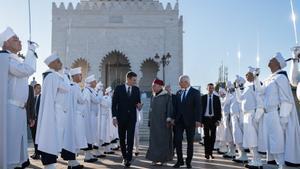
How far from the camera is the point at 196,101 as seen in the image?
9492 millimetres

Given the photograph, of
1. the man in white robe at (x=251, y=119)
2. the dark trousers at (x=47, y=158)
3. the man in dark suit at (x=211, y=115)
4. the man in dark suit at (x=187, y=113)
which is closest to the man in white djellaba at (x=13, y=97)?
the dark trousers at (x=47, y=158)

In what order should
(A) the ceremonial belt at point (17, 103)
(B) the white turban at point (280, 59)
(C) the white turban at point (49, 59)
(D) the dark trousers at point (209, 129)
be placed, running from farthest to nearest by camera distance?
(D) the dark trousers at point (209, 129) < (B) the white turban at point (280, 59) < (C) the white turban at point (49, 59) < (A) the ceremonial belt at point (17, 103)

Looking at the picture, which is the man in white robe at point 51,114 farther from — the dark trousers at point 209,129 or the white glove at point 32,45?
the dark trousers at point 209,129

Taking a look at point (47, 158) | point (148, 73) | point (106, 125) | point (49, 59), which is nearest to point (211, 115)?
point (106, 125)

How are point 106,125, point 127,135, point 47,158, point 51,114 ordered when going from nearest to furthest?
1. point 47,158
2. point 51,114
3. point 127,135
4. point 106,125

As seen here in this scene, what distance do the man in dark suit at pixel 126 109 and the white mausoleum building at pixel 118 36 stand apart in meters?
28.7

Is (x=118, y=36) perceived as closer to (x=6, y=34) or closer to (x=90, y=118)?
(x=90, y=118)

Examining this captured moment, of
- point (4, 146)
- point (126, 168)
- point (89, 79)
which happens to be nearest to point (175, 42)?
point (89, 79)

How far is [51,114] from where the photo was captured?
6.77 metres

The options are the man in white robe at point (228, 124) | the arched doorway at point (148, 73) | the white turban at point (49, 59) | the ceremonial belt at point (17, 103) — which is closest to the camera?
the ceremonial belt at point (17, 103)

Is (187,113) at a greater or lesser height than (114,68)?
lesser

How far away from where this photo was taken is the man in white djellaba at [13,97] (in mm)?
6059

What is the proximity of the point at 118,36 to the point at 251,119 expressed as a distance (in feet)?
100

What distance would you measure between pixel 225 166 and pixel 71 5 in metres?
33.2
